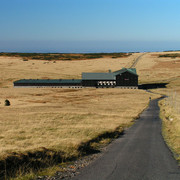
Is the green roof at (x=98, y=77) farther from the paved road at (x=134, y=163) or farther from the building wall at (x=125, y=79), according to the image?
the paved road at (x=134, y=163)

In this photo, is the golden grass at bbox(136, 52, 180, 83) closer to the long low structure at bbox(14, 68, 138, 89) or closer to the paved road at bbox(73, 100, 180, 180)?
the long low structure at bbox(14, 68, 138, 89)

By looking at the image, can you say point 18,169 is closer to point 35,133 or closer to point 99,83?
point 35,133

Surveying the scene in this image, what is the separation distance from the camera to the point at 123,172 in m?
15.9

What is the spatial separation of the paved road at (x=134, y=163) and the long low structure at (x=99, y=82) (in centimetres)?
8331

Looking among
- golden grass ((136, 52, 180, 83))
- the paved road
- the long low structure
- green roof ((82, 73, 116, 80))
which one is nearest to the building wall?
the long low structure

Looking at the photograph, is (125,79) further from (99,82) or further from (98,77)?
(98,77)

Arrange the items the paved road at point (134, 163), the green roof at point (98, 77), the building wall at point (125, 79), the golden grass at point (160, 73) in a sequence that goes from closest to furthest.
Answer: the paved road at point (134, 163) → the building wall at point (125, 79) → the green roof at point (98, 77) → the golden grass at point (160, 73)

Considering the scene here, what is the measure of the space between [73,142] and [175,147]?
908 cm

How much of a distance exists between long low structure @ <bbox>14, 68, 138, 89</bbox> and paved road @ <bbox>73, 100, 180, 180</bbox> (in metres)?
83.3

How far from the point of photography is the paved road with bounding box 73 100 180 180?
15.3 metres

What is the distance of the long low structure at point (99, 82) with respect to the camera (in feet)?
356

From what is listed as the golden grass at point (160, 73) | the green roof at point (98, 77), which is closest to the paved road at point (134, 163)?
the green roof at point (98, 77)

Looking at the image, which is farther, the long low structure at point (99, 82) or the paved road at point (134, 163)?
the long low structure at point (99, 82)

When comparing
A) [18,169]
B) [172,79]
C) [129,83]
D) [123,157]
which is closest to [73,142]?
[123,157]
